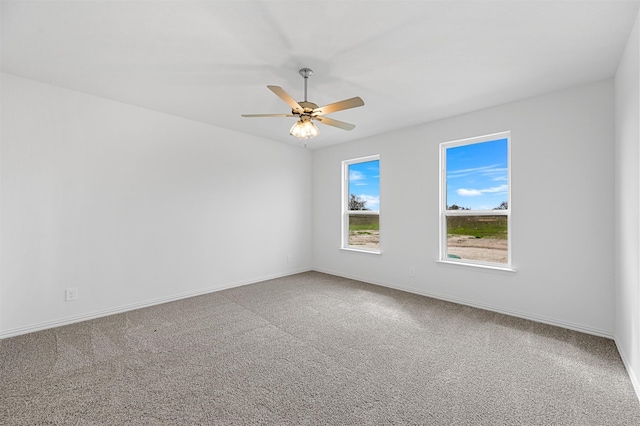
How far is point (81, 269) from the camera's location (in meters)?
3.13

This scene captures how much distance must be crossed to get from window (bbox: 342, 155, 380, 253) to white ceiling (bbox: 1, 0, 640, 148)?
1.79 meters

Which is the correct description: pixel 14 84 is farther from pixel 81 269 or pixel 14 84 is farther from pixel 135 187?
pixel 81 269

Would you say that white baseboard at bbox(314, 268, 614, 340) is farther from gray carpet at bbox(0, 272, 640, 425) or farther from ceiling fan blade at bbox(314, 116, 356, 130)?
ceiling fan blade at bbox(314, 116, 356, 130)

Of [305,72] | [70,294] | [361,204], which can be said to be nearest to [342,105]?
[305,72]

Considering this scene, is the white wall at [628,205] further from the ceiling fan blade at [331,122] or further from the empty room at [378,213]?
the ceiling fan blade at [331,122]

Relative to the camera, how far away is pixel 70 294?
306 centimetres

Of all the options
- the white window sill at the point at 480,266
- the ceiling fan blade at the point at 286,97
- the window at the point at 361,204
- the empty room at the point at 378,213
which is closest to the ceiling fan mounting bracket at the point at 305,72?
the empty room at the point at 378,213

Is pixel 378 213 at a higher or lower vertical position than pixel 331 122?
lower

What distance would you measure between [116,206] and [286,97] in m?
2.56

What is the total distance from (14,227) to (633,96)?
5411 millimetres

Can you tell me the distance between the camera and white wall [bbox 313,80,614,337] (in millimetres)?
2787

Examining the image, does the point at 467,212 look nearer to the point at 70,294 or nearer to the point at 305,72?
the point at 305,72

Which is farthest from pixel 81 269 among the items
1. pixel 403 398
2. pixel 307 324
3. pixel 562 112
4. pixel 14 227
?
pixel 562 112

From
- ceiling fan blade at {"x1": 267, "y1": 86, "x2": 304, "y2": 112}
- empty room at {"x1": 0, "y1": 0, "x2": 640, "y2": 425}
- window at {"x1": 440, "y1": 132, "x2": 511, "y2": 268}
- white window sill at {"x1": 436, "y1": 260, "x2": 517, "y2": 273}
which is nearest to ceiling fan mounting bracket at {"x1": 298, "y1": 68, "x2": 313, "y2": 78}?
empty room at {"x1": 0, "y1": 0, "x2": 640, "y2": 425}
